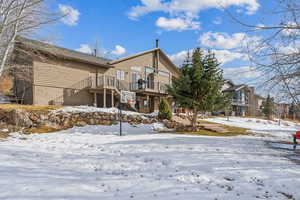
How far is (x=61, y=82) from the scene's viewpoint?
48.9ft

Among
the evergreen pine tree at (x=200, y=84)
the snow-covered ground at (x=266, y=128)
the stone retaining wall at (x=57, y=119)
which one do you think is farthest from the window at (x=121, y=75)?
the snow-covered ground at (x=266, y=128)

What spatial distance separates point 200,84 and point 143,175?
350 inches

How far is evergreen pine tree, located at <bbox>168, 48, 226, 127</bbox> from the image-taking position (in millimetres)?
11688

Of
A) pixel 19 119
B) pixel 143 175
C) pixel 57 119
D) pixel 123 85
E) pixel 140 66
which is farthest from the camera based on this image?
pixel 140 66

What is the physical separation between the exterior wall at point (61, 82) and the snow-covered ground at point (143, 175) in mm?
9515

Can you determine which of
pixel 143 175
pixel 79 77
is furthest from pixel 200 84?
pixel 79 77

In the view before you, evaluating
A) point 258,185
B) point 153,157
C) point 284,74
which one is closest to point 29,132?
point 153,157

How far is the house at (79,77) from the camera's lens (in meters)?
13.5

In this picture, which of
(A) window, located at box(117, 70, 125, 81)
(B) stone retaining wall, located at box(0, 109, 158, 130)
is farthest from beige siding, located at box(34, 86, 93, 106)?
(A) window, located at box(117, 70, 125, 81)

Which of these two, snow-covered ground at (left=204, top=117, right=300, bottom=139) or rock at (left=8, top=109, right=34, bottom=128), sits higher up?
rock at (left=8, top=109, right=34, bottom=128)

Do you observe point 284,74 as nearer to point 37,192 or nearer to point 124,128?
point 37,192

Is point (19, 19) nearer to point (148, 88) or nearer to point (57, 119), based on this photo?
point (57, 119)

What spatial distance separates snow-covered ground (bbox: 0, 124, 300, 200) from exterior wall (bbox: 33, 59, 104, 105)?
31.2ft

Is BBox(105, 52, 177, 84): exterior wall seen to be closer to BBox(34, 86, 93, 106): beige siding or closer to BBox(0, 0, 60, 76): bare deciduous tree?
BBox(34, 86, 93, 106): beige siding
